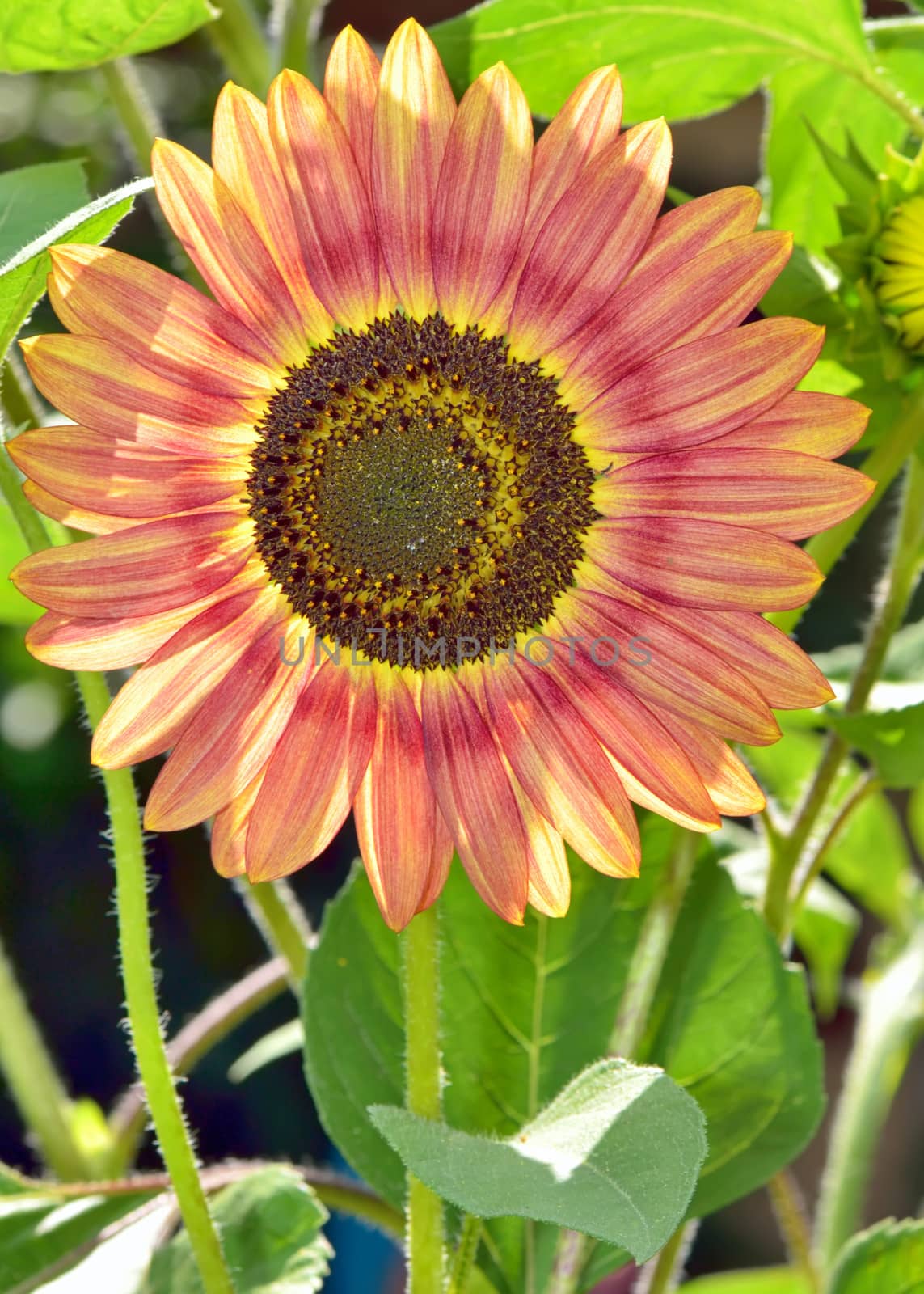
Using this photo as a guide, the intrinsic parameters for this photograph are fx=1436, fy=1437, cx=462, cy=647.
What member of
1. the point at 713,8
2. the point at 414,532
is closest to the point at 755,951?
the point at 414,532

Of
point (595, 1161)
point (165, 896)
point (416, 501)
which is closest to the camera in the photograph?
point (595, 1161)

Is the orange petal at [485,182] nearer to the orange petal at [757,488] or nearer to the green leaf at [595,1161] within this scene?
the orange petal at [757,488]

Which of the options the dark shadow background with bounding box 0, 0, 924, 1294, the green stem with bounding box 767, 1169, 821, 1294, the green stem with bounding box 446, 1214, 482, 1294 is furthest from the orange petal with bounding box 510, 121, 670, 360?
the dark shadow background with bounding box 0, 0, 924, 1294

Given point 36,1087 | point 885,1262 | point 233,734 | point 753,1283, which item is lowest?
point 753,1283

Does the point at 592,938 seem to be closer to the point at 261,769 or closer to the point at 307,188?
the point at 261,769

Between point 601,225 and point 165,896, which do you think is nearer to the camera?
point 601,225

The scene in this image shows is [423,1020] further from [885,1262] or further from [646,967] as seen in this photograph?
[885,1262]

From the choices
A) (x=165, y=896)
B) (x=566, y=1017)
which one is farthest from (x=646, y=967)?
(x=165, y=896)
